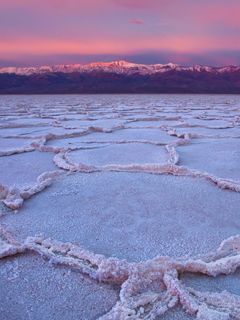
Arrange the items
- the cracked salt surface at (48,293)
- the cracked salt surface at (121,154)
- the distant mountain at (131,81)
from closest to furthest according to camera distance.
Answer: the cracked salt surface at (48,293), the cracked salt surface at (121,154), the distant mountain at (131,81)

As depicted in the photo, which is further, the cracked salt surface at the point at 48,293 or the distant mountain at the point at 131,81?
the distant mountain at the point at 131,81

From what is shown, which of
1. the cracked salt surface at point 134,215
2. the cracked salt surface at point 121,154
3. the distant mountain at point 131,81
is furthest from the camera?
the distant mountain at point 131,81

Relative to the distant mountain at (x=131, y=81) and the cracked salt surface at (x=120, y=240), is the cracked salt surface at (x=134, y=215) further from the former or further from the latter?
the distant mountain at (x=131, y=81)

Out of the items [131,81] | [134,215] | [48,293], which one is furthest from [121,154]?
[131,81]

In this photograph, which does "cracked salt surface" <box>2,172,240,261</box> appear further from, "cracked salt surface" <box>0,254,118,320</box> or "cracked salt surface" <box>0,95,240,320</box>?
"cracked salt surface" <box>0,254,118,320</box>

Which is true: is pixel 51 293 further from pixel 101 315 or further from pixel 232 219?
pixel 232 219

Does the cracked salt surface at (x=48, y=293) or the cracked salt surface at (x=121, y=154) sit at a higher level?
the cracked salt surface at (x=121, y=154)

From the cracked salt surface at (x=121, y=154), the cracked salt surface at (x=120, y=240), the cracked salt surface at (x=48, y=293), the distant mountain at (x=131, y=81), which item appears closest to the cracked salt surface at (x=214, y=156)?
the cracked salt surface at (x=120, y=240)

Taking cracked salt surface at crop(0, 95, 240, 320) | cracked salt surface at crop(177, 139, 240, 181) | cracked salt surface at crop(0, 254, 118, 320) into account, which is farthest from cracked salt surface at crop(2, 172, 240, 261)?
cracked salt surface at crop(177, 139, 240, 181)
